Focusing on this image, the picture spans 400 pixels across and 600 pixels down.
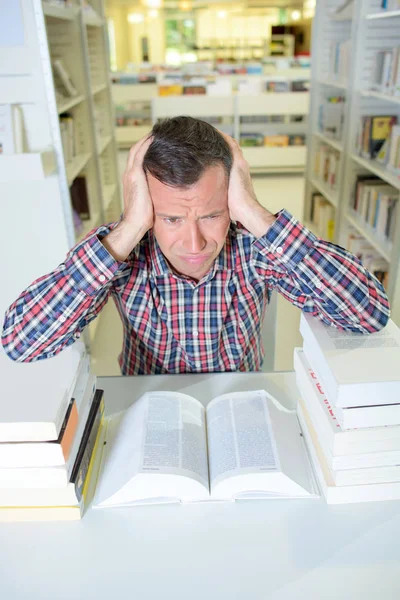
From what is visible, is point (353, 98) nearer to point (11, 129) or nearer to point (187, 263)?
point (11, 129)

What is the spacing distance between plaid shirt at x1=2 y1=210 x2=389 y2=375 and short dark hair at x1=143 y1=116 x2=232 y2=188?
192 millimetres

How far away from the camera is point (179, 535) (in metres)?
0.78

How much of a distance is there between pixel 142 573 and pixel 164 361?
613 mm

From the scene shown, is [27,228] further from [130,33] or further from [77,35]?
[130,33]

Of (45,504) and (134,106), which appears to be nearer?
(45,504)

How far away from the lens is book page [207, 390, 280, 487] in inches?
32.6

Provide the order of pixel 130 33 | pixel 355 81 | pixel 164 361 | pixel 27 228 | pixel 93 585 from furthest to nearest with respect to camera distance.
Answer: pixel 130 33 < pixel 355 81 < pixel 27 228 < pixel 164 361 < pixel 93 585

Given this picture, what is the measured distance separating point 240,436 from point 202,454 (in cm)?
8

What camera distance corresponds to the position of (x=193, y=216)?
1062mm

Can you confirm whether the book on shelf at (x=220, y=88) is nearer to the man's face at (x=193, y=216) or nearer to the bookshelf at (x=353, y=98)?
the bookshelf at (x=353, y=98)

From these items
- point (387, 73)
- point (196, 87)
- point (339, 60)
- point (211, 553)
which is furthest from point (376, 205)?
point (196, 87)

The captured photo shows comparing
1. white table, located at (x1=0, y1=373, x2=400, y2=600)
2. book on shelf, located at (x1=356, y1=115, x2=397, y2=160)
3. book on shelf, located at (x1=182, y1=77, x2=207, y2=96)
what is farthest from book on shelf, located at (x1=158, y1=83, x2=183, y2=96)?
white table, located at (x1=0, y1=373, x2=400, y2=600)

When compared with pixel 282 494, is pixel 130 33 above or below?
above

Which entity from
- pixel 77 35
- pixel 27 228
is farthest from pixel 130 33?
pixel 27 228
